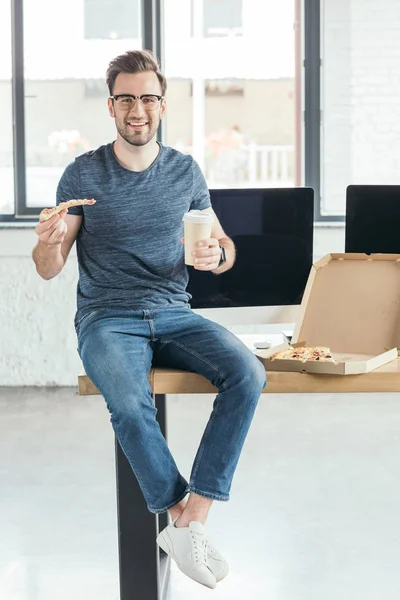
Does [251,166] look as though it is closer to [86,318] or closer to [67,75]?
[67,75]

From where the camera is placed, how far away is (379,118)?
455 cm

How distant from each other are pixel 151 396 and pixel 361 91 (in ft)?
9.77

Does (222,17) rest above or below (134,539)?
above

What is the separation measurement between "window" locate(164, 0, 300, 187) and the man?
231 cm

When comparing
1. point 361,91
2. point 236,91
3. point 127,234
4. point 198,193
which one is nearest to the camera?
point 127,234

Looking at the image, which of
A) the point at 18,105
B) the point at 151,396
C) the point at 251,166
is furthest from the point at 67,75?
the point at 151,396

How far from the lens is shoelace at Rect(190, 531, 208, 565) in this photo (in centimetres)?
188

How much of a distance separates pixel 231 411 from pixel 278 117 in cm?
296

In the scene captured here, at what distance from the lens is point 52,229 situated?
206cm

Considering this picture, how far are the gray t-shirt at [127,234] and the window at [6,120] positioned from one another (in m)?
2.46

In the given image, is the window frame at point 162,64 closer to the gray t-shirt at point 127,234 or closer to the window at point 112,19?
the window at point 112,19

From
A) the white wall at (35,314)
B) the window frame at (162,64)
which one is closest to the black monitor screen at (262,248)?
the white wall at (35,314)

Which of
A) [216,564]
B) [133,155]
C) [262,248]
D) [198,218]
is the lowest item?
[216,564]

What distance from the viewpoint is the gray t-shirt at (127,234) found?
2258mm
